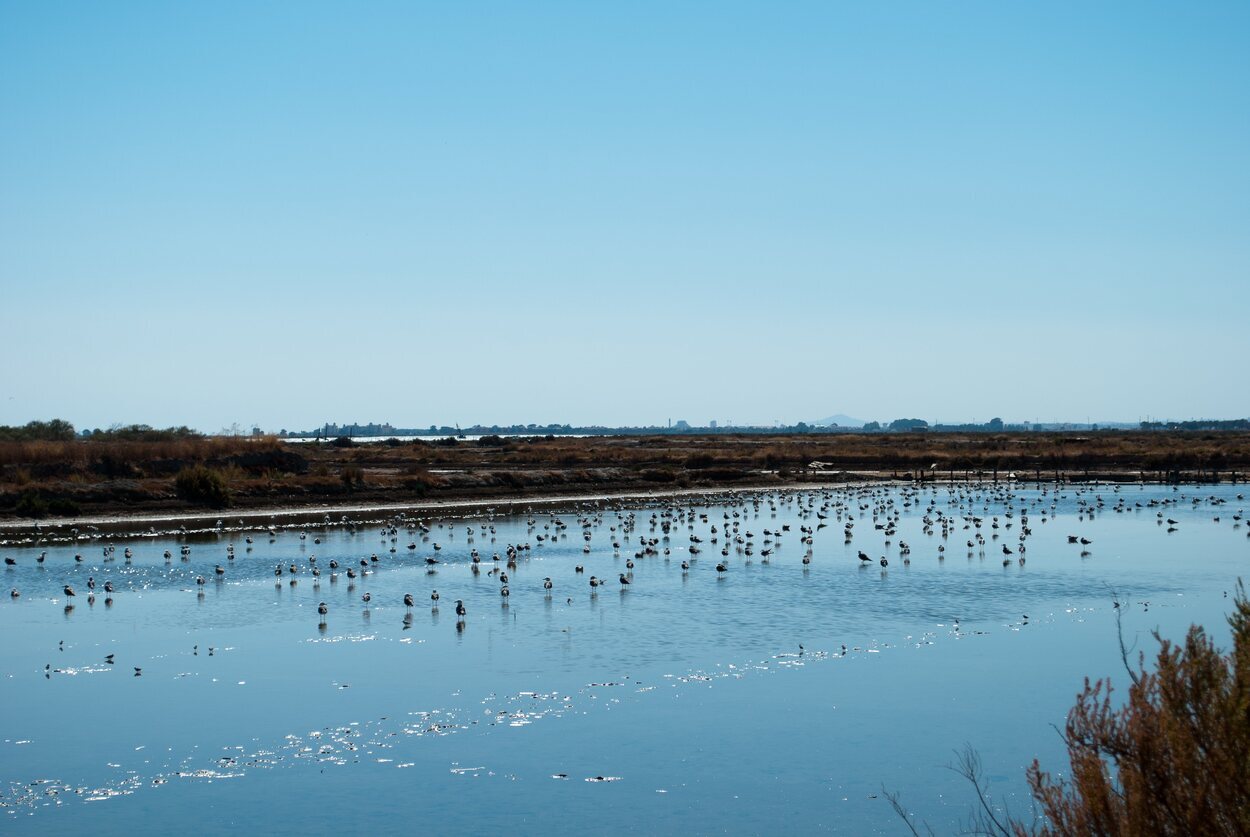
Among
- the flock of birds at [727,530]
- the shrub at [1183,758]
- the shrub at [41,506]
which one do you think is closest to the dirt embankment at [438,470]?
the shrub at [41,506]

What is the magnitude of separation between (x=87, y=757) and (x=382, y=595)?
46.4ft

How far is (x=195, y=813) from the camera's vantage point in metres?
12.8

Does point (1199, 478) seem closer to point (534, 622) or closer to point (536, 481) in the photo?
point (536, 481)

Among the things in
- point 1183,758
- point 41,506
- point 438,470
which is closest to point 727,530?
point 41,506

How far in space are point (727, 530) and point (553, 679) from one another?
81.7ft

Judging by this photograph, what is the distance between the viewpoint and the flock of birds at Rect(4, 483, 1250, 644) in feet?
109

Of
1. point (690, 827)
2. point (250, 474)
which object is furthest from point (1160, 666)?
point (250, 474)

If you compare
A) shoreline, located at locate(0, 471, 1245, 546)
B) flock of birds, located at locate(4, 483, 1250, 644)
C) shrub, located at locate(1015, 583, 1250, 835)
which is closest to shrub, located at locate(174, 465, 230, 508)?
shoreline, located at locate(0, 471, 1245, 546)

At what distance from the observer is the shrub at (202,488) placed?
4994 cm

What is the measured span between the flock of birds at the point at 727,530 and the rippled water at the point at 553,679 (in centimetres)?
43

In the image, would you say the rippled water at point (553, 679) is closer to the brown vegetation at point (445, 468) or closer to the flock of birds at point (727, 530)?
the flock of birds at point (727, 530)

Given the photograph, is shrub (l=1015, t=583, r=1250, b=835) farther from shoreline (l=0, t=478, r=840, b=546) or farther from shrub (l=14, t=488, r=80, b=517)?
shrub (l=14, t=488, r=80, b=517)

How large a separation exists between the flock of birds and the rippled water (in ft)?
1.42

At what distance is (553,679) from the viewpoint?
1909 centimetres
